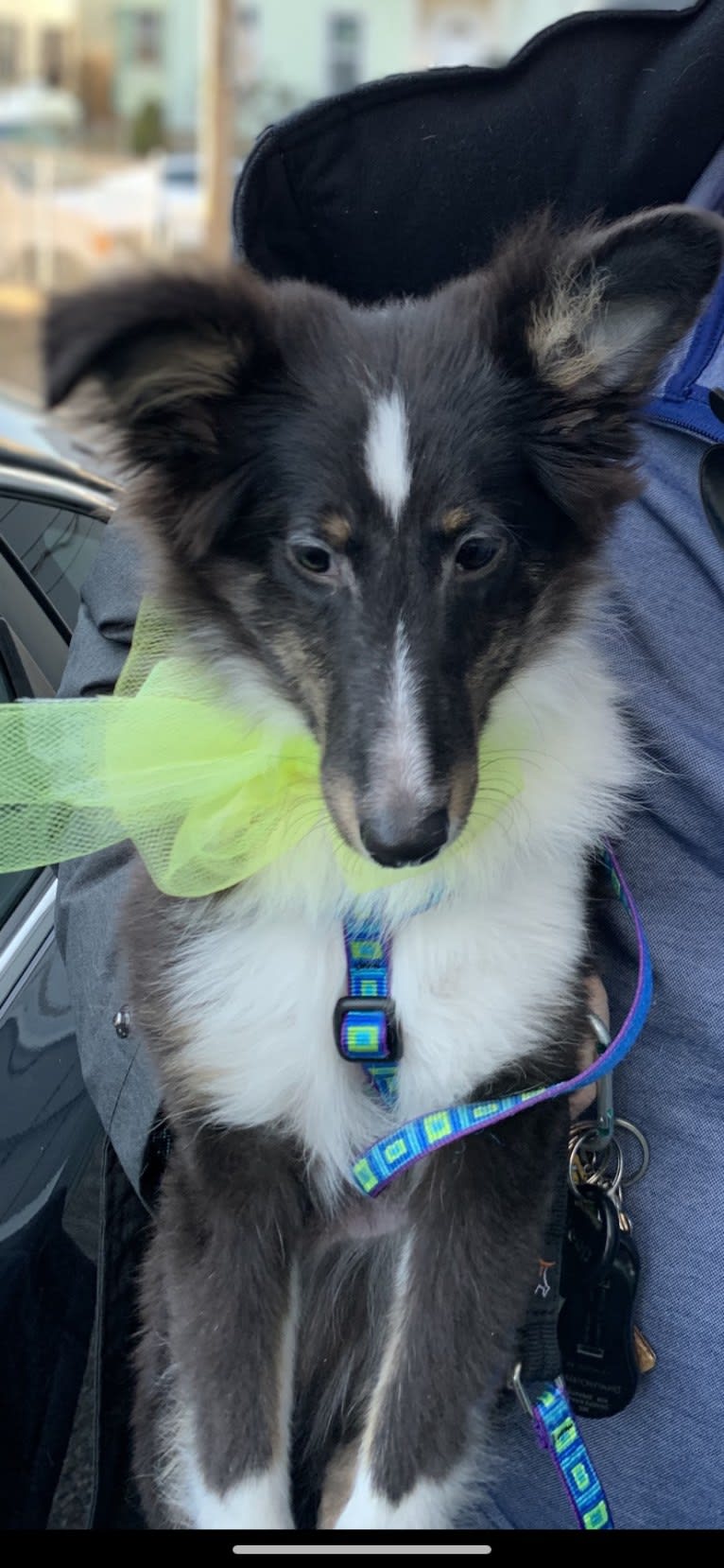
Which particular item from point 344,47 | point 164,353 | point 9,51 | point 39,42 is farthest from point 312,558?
point 9,51

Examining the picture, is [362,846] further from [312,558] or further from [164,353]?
[164,353]

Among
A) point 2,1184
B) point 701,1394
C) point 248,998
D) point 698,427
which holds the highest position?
point 698,427

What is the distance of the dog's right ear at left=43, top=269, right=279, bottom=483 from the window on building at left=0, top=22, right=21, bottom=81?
3481cm

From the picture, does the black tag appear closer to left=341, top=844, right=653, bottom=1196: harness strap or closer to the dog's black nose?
left=341, top=844, right=653, bottom=1196: harness strap

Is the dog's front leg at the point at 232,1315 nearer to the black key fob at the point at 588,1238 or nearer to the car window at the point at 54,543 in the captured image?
the black key fob at the point at 588,1238

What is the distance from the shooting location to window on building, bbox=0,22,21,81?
32031mm

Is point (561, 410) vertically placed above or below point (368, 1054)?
above

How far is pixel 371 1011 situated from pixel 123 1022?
465 millimetres

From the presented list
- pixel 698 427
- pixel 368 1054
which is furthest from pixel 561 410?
pixel 368 1054

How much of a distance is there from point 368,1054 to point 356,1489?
64 cm

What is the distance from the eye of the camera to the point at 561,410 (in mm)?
2166

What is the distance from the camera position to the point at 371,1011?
2.12 metres

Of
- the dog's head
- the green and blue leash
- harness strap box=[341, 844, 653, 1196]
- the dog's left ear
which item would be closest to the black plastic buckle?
the green and blue leash
